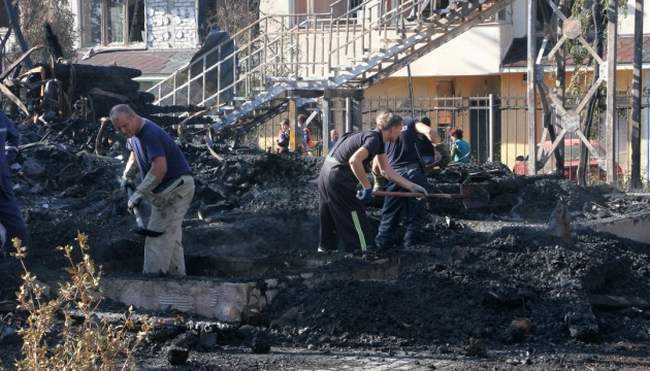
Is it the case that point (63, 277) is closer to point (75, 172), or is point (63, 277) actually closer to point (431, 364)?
point (431, 364)

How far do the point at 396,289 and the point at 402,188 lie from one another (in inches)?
99.4

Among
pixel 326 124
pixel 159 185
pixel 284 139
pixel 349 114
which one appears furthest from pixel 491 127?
pixel 159 185

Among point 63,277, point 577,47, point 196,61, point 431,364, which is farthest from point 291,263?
point 196,61

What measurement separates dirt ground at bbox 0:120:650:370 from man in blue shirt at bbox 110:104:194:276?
26.6 inches

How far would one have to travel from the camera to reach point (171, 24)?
35.6 metres

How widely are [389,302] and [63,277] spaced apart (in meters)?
3.30

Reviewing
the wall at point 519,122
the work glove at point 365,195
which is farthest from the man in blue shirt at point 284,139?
the work glove at point 365,195

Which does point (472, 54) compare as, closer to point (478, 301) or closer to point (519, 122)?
point (519, 122)

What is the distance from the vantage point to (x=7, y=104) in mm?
21203

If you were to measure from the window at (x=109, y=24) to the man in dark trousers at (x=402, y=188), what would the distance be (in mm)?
25546

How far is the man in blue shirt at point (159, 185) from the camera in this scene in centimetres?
1039

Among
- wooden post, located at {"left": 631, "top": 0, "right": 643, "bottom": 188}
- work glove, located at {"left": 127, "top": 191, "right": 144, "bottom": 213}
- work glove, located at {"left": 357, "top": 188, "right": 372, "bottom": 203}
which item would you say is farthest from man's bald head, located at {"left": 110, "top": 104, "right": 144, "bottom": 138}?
wooden post, located at {"left": 631, "top": 0, "right": 643, "bottom": 188}

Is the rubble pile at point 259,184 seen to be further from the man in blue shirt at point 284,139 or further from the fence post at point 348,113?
the fence post at point 348,113

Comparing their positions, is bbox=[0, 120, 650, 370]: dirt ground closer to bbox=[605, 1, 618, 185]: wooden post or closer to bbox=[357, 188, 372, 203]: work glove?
bbox=[357, 188, 372, 203]: work glove
